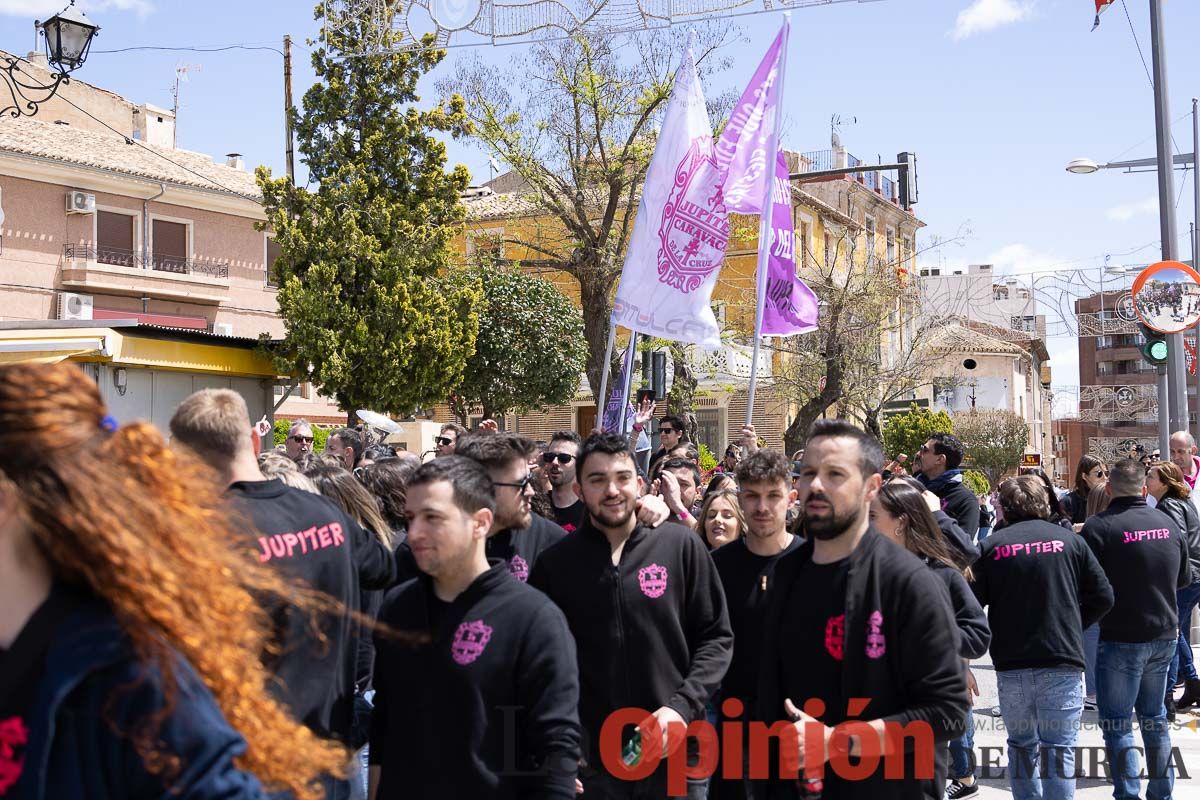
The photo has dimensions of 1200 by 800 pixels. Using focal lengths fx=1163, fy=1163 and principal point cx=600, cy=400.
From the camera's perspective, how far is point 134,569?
1678 millimetres

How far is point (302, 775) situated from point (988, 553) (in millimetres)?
5122

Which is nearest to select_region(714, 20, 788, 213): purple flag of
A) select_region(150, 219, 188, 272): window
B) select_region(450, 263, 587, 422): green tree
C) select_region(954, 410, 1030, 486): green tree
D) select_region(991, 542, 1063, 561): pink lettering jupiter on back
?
select_region(991, 542, 1063, 561): pink lettering jupiter on back

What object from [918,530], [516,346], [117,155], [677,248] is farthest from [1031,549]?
[117,155]

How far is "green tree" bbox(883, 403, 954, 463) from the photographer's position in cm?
4403

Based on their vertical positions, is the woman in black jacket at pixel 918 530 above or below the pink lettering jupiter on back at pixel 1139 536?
above

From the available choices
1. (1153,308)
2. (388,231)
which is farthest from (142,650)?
(388,231)

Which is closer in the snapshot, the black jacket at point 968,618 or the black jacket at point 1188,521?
the black jacket at point 968,618

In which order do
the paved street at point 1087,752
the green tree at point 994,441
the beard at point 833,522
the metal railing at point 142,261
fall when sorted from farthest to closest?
the green tree at point 994,441, the metal railing at point 142,261, the paved street at point 1087,752, the beard at point 833,522

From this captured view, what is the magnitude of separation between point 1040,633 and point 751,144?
4910mm

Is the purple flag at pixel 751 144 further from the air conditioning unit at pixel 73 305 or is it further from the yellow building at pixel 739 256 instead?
the air conditioning unit at pixel 73 305

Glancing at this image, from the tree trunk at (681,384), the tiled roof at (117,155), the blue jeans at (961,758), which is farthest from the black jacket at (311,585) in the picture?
the tiled roof at (117,155)

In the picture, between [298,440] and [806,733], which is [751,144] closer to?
[298,440]

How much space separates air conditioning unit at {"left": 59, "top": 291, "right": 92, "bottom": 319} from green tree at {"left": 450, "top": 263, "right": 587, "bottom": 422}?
33.4 feet

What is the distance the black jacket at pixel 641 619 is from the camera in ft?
14.3
